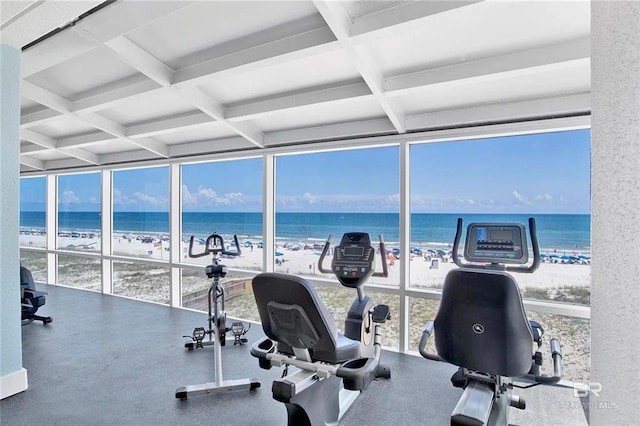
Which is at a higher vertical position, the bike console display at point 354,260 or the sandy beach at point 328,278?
the bike console display at point 354,260

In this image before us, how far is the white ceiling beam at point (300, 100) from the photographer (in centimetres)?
305

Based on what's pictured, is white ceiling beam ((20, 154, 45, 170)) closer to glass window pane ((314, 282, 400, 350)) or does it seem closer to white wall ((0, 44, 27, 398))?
white wall ((0, 44, 27, 398))

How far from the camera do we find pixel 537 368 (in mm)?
2016

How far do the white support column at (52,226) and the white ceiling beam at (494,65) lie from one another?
7684 mm

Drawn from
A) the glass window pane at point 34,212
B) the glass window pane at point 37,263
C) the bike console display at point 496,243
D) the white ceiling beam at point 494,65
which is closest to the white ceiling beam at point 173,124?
the white ceiling beam at point 494,65

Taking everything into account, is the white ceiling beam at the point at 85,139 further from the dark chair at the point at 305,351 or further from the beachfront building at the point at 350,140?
the dark chair at the point at 305,351

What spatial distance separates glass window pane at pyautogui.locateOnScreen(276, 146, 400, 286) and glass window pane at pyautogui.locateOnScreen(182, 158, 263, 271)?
0.41 metres

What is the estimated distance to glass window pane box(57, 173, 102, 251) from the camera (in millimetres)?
6476

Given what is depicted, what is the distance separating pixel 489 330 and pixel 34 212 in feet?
30.8

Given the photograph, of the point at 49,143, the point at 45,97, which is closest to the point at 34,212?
the point at 49,143

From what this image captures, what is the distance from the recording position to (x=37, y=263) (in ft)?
24.3

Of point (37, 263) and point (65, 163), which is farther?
point (37, 263)

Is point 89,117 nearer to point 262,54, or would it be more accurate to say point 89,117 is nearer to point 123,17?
point 123,17
